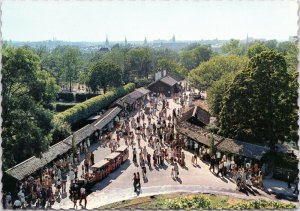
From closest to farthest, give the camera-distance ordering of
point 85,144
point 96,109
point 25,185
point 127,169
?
point 25,185 → point 127,169 → point 85,144 → point 96,109

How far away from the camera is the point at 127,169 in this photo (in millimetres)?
29062

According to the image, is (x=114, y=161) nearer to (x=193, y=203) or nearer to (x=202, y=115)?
(x=193, y=203)

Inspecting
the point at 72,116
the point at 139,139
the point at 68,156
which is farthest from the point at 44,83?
the point at 72,116

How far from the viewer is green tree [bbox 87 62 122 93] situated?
62000mm

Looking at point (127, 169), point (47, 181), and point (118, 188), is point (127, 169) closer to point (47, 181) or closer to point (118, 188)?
point (118, 188)

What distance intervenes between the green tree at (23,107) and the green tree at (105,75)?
36.2 meters

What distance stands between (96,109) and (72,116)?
7.80 m

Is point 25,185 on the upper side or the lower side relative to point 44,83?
lower

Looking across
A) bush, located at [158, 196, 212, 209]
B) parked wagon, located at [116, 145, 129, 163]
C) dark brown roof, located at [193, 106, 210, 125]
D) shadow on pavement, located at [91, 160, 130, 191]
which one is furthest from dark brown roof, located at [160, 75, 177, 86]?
bush, located at [158, 196, 212, 209]

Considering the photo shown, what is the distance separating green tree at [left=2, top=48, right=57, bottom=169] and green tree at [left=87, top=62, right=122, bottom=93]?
36.2m

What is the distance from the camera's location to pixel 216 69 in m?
56.9

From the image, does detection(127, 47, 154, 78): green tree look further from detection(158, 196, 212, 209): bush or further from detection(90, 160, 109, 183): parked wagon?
detection(158, 196, 212, 209): bush

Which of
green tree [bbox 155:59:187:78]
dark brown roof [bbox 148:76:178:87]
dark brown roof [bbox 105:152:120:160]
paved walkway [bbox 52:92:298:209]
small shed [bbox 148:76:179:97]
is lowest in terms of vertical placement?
paved walkway [bbox 52:92:298:209]

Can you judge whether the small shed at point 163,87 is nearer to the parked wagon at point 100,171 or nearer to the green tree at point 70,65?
the green tree at point 70,65
